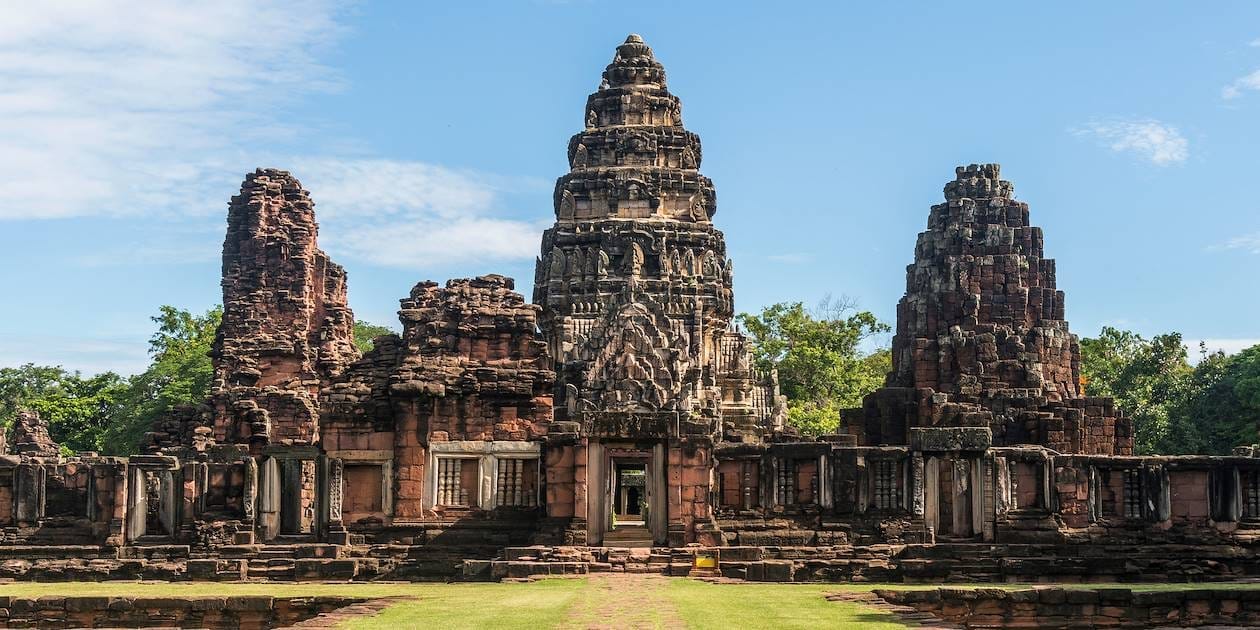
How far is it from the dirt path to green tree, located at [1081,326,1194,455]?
34705mm

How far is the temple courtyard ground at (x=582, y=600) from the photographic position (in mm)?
18109

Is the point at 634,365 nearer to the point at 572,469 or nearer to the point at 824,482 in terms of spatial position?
the point at 824,482

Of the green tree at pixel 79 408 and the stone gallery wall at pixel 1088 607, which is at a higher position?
the green tree at pixel 79 408

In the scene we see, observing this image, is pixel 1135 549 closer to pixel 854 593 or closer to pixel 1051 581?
pixel 1051 581

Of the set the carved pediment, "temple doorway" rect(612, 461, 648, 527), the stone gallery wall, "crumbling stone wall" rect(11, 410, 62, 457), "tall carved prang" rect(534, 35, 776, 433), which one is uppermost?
"tall carved prang" rect(534, 35, 776, 433)

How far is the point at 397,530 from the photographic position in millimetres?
30391

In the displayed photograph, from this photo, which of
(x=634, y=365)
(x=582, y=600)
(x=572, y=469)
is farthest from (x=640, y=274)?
(x=582, y=600)

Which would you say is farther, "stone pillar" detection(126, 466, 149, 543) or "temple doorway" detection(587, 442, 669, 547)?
"stone pillar" detection(126, 466, 149, 543)

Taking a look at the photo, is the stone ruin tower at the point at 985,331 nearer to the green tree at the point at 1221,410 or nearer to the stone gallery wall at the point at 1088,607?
the green tree at the point at 1221,410

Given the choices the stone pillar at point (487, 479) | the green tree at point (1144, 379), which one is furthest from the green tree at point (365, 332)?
the stone pillar at point (487, 479)

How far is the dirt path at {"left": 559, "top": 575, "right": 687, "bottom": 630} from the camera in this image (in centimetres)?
1773

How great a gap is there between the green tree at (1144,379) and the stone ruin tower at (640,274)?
1254 centimetres

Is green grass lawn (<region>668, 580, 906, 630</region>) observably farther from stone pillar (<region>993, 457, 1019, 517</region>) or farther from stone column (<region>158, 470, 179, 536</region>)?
stone column (<region>158, 470, 179, 536</region>)

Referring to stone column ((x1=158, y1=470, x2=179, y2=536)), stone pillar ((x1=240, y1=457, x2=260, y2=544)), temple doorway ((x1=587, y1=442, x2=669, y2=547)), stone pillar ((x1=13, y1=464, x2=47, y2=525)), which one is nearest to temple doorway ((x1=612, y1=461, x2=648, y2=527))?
stone pillar ((x1=240, y1=457, x2=260, y2=544))
